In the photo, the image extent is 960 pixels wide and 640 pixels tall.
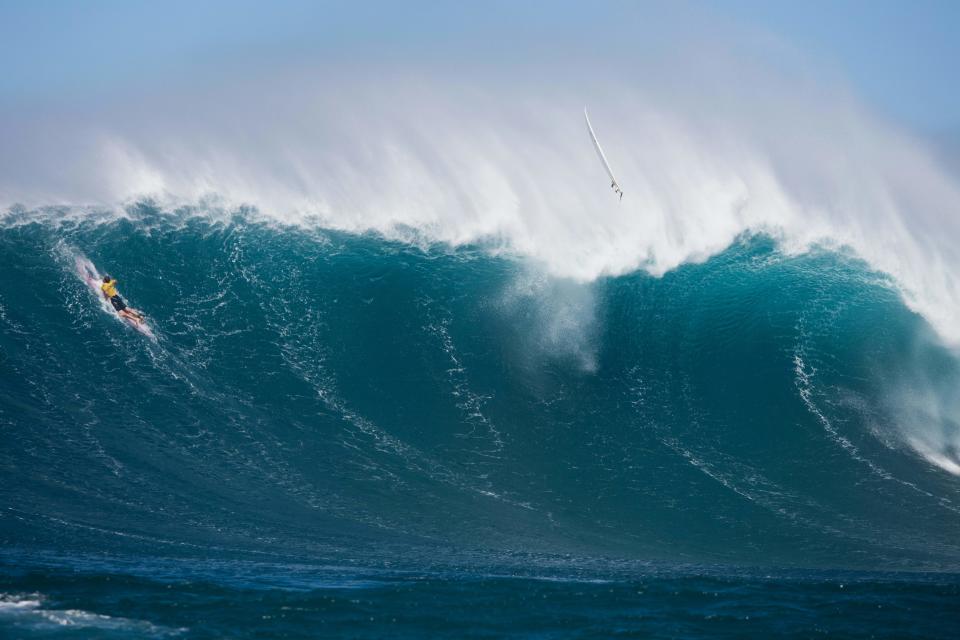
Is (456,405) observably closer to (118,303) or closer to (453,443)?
(453,443)

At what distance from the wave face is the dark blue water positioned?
63mm

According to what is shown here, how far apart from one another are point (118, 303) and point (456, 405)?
7925 millimetres

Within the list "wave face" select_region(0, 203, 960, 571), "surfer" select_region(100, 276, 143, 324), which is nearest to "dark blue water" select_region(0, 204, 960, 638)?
"wave face" select_region(0, 203, 960, 571)

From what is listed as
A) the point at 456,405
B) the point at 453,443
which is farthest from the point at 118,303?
the point at 453,443

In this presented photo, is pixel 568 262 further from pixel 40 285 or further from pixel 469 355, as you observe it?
pixel 40 285

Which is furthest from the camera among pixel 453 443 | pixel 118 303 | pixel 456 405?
pixel 118 303

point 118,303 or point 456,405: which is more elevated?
point 118,303

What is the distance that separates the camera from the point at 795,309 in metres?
20.8

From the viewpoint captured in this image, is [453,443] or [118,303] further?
[118,303]

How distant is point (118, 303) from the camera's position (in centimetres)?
1923

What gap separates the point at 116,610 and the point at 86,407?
6.78 meters

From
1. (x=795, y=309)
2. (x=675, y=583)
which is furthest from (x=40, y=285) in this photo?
(x=795, y=309)

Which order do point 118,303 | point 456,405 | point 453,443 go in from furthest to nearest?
1. point 118,303
2. point 456,405
3. point 453,443

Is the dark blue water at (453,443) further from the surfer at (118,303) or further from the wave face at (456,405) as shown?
the surfer at (118,303)
